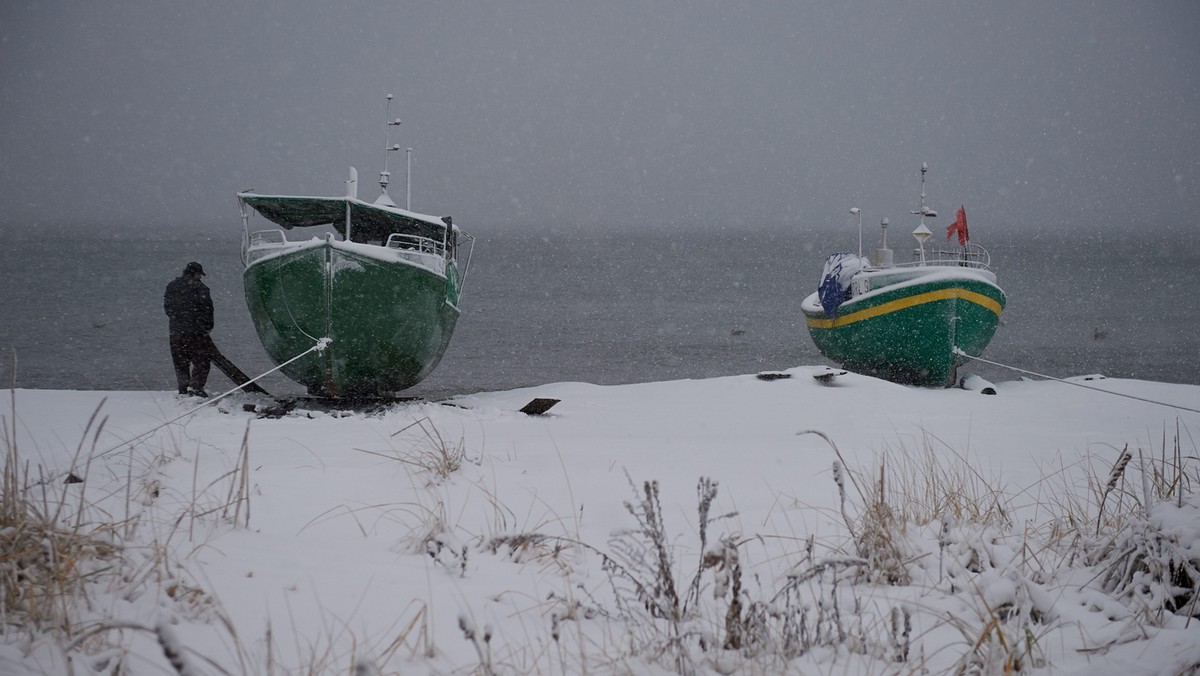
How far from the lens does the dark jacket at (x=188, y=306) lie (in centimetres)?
1121

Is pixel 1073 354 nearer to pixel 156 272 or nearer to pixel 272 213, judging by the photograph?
pixel 272 213

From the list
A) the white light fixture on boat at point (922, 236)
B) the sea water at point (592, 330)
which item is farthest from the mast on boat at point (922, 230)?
the sea water at point (592, 330)

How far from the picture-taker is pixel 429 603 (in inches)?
95.7

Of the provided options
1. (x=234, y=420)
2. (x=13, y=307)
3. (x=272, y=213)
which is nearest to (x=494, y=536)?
(x=234, y=420)

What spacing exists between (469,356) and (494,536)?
2438 cm

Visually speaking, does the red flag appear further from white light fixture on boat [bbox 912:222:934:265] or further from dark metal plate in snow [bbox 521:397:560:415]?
dark metal plate in snow [bbox 521:397:560:415]

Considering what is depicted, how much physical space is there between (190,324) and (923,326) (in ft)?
46.1

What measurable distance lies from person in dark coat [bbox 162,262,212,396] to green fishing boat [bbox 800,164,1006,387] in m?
13.1

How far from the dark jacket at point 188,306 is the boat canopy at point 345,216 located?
181 cm

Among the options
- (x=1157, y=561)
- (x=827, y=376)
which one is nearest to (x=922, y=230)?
(x=827, y=376)

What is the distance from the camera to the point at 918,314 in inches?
573

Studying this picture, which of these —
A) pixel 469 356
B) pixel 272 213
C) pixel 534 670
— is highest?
pixel 272 213

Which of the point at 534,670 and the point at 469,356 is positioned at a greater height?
the point at 534,670

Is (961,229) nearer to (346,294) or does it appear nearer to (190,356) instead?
(346,294)
